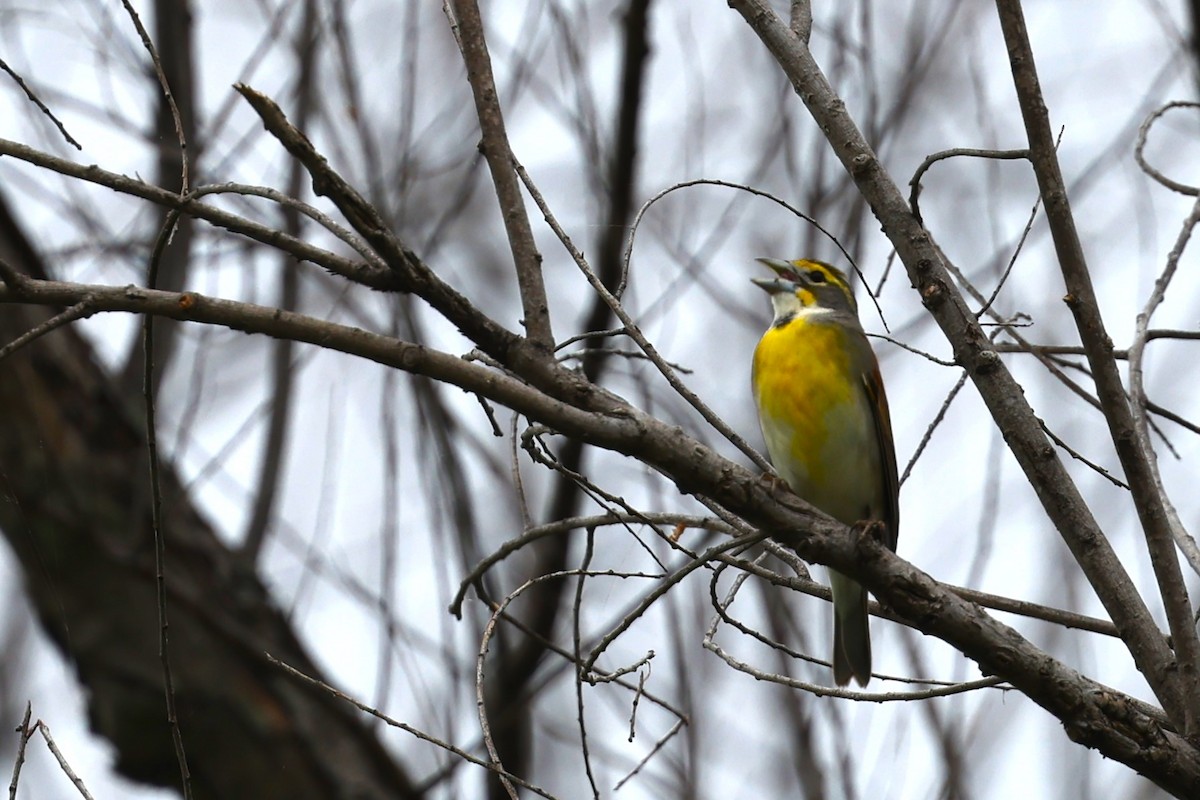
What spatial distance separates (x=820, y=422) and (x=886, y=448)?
310 mm

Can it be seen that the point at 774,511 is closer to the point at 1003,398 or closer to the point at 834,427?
the point at 1003,398

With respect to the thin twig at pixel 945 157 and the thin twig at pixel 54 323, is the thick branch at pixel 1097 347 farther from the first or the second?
the thin twig at pixel 54 323

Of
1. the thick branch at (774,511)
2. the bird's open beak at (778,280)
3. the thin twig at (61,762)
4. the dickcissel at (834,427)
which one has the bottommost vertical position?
the thin twig at (61,762)

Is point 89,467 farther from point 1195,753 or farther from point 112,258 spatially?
point 1195,753

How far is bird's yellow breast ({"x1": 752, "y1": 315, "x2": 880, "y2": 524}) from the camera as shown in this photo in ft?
16.1

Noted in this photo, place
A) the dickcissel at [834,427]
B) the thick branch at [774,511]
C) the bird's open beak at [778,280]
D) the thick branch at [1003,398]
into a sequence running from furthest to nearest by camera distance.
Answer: the bird's open beak at [778,280], the dickcissel at [834,427], the thick branch at [1003,398], the thick branch at [774,511]

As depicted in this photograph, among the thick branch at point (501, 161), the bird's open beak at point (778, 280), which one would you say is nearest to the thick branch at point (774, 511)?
the thick branch at point (501, 161)

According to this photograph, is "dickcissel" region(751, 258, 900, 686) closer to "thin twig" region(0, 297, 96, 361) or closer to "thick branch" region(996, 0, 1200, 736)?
"thick branch" region(996, 0, 1200, 736)

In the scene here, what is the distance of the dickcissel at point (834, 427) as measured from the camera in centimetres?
491

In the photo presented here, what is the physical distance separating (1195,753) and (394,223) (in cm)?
397

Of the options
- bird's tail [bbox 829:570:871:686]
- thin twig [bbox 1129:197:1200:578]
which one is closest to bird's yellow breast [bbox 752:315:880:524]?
bird's tail [bbox 829:570:871:686]

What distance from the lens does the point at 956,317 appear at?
311 cm

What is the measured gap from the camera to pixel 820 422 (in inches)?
193

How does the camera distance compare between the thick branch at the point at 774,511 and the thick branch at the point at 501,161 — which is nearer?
the thick branch at the point at 774,511
